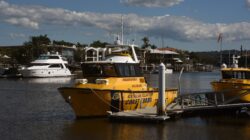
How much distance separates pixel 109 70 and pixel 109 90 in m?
1.70

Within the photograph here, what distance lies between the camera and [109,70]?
26359mm

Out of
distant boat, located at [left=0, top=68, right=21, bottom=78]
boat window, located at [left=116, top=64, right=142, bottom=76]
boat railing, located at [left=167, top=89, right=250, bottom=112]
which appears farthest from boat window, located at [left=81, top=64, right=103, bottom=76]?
distant boat, located at [left=0, top=68, right=21, bottom=78]

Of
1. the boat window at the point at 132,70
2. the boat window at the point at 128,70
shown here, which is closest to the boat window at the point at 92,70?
the boat window at the point at 128,70

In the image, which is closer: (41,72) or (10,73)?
(41,72)

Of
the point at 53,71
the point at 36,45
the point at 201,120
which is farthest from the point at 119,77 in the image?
the point at 36,45

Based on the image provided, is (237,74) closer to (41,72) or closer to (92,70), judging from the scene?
(92,70)

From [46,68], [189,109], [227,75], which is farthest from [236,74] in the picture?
[46,68]

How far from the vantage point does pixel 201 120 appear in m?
26.2

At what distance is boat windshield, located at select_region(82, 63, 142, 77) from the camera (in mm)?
26344

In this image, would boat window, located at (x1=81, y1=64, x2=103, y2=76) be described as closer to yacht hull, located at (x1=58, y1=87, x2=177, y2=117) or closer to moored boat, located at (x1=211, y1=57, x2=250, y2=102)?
yacht hull, located at (x1=58, y1=87, x2=177, y2=117)

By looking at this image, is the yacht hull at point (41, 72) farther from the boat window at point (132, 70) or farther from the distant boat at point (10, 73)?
the boat window at point (132, 70)

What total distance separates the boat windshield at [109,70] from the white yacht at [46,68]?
70.8 meters

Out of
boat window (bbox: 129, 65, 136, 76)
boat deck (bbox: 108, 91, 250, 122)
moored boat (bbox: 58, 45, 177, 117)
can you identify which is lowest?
boat deck (bbox: 108, 91, 250, 122)

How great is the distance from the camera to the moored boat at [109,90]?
2512cm
